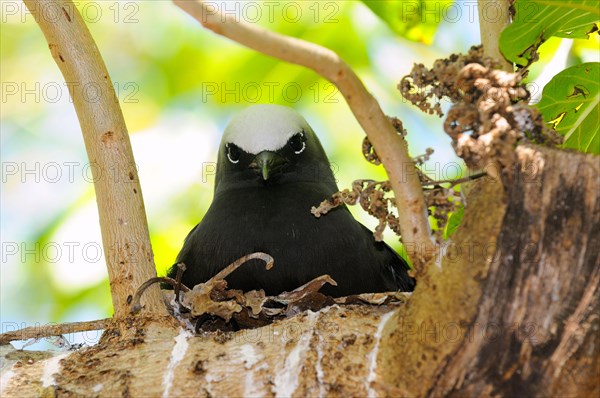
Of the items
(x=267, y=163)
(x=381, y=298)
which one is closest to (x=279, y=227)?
(x=267, y=163)

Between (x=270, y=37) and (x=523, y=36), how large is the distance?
4.14 feet

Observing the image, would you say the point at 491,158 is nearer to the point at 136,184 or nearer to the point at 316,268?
the point at 136,184

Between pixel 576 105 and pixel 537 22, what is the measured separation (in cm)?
51

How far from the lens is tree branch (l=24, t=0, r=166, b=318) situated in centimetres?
322

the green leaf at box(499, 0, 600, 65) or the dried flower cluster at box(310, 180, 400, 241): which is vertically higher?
the green leaf at box(499, 0, 600, 65)

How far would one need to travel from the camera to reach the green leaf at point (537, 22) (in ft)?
10.0

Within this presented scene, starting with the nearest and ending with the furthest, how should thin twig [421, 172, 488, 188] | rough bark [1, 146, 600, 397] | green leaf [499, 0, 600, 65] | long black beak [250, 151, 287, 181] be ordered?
rough bark [1, 146, 600, 397], thin twig [421, 172, 488, 188], green leaf [499, 0, 600, 65], long black beak [250, 151, 287, 181]

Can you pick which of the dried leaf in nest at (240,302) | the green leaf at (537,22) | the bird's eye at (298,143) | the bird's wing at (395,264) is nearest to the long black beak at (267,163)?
the bird's eye at (298,143)

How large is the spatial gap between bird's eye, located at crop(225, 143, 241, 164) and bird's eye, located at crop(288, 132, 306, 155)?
280 millimetres

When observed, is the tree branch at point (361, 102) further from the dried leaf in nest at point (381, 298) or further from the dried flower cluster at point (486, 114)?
the dried leaf in nest at point (381, 298)

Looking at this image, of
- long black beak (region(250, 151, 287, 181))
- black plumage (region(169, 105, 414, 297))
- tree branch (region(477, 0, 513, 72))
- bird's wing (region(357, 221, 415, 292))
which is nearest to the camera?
tree branch (region(477, 0, 513, 72))

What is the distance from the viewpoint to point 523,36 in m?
3.13

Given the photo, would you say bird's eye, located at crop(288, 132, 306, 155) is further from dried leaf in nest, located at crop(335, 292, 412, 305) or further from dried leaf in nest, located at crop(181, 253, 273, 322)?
dried leaf in nest, located at crop(335, 292, 412, 305)

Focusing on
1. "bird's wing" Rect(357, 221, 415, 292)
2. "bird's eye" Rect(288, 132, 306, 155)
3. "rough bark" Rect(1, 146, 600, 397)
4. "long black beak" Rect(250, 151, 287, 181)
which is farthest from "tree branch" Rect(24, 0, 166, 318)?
"bird's wing" Rect(357, 221, 415, 292)
